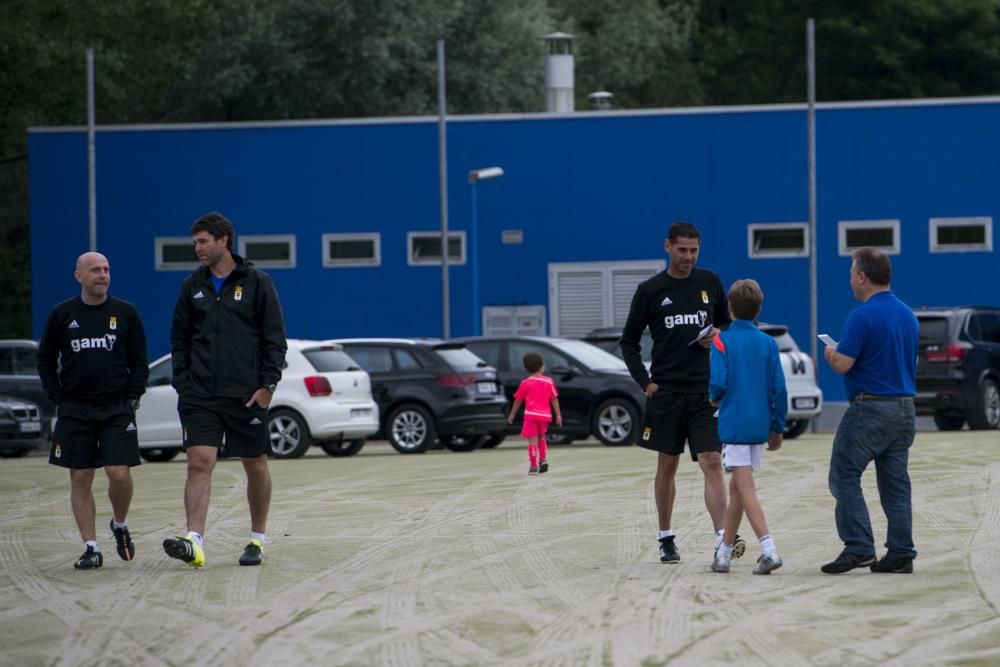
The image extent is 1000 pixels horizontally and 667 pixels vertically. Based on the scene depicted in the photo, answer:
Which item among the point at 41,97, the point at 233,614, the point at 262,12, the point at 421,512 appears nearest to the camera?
the point at 233,614

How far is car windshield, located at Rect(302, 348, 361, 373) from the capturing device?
2439 cm

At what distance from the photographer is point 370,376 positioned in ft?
84.8

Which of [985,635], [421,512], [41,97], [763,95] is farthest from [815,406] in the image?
[763,95]

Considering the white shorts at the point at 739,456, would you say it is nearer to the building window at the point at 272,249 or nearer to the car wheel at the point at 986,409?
the car wheel at the point at 986,409

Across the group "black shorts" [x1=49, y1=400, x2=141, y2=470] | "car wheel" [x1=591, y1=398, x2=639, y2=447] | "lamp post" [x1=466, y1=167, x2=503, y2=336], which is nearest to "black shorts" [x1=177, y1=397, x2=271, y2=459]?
"black shorts" [x1=49, y1=400, x2=141, y2=470]

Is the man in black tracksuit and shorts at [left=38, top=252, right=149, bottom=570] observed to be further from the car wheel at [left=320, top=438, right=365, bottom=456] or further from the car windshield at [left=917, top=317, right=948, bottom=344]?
the car windshield at [left=917, top=317, right=948, bottom=344]

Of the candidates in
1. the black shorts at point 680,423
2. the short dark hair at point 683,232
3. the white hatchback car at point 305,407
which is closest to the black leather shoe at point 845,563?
the black shorts at point 680,423

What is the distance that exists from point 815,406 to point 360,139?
1545cm

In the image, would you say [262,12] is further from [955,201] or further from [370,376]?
[370,376]

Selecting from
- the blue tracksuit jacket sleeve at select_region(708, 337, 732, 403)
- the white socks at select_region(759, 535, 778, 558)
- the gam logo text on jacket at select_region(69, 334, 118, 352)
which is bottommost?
the white socks at select_region(759, 535, 778, 558)

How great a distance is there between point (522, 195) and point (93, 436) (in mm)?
27658

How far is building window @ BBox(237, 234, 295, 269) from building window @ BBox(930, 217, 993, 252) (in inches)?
489

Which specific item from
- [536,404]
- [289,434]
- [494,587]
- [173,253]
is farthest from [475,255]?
[494,587]

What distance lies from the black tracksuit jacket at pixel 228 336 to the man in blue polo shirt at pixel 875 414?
3.20 metres
